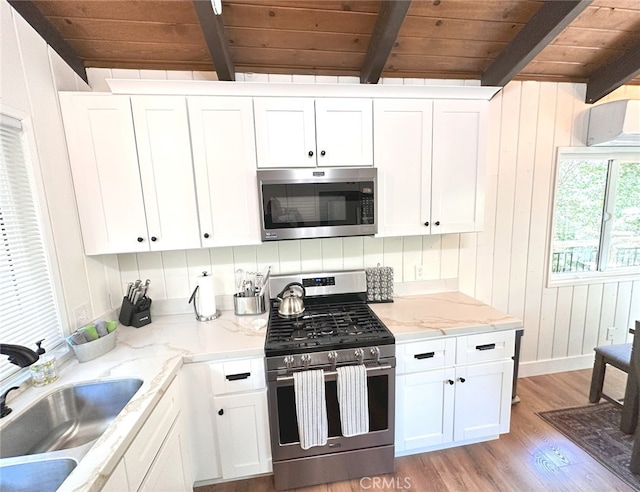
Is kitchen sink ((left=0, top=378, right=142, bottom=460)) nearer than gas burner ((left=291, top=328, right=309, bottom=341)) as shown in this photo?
Yes

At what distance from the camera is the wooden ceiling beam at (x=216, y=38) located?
4.58ft

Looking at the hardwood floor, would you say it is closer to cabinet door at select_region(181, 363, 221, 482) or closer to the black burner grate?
cabinet door at select_region(181, 363, 221, 482)

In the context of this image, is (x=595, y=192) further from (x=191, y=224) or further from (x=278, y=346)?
(x=191, y=224)

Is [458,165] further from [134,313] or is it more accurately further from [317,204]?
[134,313]

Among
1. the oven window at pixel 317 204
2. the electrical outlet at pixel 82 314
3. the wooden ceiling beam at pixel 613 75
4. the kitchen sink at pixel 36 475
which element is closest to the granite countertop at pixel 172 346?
the kitchen sink at pixel 36 475

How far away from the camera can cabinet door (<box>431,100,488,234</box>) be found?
190cm

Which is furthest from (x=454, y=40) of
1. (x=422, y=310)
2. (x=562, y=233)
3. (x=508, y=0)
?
(x=562, y=233)

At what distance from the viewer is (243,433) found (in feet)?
5.48

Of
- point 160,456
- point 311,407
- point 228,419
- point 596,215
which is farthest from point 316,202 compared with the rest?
point 596,215

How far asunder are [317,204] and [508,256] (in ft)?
5.96

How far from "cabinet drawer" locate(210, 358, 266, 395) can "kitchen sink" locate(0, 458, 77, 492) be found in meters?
0.69

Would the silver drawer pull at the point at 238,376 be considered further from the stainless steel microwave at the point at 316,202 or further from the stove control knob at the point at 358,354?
the stainless steel microwave at the point at 316,202

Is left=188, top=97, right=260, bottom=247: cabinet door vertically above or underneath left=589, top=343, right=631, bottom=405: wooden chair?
above

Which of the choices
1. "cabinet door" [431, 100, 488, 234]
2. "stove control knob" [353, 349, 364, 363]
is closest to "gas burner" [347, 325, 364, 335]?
"stove control knob" [353, 349, 364, 363]
